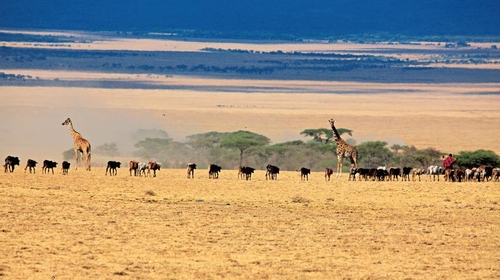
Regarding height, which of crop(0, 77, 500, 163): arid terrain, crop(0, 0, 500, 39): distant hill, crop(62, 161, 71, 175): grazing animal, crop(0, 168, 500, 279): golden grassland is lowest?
crop(0, 168, 500, 279): golden grassland

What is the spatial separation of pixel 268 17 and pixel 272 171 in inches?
5516

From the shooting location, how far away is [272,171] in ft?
85.0

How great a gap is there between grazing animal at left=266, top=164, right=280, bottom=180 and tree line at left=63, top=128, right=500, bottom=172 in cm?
596

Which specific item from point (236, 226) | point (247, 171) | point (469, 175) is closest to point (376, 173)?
point (469, 175)

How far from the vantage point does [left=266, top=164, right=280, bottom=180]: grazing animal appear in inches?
1018

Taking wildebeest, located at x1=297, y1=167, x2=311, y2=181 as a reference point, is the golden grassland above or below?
below

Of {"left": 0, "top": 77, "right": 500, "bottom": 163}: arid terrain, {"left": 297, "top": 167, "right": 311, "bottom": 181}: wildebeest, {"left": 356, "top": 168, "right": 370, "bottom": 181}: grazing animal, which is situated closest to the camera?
{"left": 356, "top": 168, "right": 370, "bottom": 181}: grazing animal

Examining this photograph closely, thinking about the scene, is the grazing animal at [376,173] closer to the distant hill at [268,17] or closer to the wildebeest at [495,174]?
the wildebeest at [495,174]

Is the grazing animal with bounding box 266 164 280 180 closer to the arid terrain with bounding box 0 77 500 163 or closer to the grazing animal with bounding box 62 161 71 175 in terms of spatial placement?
the grazing animal with bounding box 62 161 71 175

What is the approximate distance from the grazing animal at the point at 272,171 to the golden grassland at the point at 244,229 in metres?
1.32

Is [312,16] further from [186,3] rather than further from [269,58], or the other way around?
[269,58]

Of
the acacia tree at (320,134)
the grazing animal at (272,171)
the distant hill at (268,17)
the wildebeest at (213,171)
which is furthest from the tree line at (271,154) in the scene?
the distant hill at (268,17)

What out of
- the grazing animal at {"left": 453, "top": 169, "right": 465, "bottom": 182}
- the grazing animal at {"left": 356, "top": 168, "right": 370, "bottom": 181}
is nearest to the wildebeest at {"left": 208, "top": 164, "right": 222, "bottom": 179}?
the grazing animal at {"left": 356, "top": 168, "right": 370, "bottom": 181}

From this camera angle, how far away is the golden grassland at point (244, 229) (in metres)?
13.8
